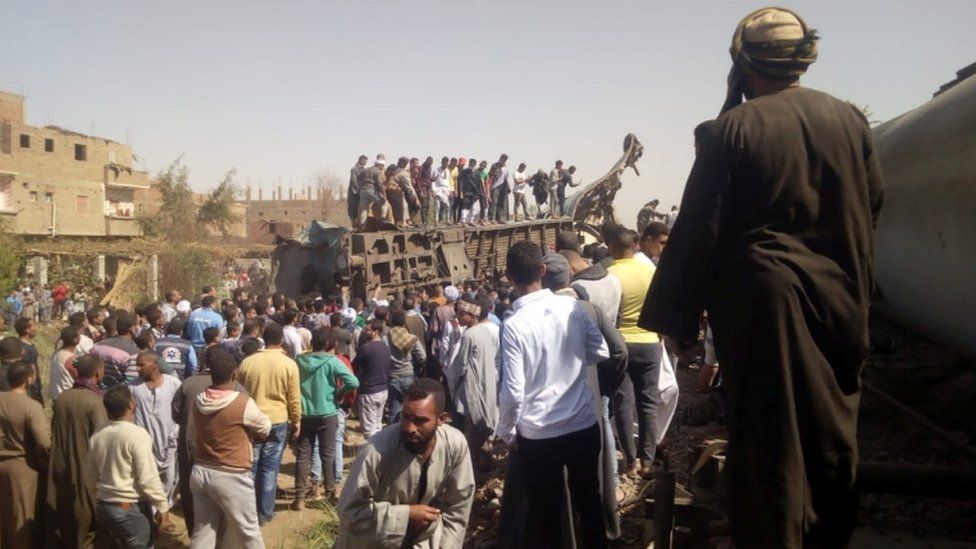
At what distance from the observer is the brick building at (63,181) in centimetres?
3731

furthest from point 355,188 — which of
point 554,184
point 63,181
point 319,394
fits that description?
point 63,181

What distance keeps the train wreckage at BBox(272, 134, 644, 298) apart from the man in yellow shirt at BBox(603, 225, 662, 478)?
1020cm

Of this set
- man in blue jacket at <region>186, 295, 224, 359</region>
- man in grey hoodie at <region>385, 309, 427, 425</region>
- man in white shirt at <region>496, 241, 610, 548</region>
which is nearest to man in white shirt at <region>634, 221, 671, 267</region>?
man in white shirt at <region>496, 241, 610, 548</region>

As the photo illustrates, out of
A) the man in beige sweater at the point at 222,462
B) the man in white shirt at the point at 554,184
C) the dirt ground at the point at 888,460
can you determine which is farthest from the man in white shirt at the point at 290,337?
the man in white shirt at the point at 554,184

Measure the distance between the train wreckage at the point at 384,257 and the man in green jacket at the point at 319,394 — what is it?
315 inches

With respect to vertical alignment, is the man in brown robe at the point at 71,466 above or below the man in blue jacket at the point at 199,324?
below

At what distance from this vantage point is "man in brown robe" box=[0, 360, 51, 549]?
5387 mm

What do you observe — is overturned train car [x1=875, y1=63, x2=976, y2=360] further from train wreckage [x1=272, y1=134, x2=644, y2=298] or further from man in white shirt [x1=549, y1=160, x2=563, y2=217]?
man in white shirt [x1=549, y1=160, x2=563, y2=217]

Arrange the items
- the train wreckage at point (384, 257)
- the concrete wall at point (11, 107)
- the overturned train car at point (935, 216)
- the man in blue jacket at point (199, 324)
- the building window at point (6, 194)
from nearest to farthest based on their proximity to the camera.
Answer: the overturned train car at point (935, 216) < the man in blue jacket at point (199, 324) < the train wreckage at point (384, 257) < the building window at point (6, 194) < the concrete wall at point (11, 107)

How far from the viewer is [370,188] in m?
15.9

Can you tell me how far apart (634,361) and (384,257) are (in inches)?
427

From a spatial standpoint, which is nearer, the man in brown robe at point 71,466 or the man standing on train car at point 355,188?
the man in brown robe at point 71,466

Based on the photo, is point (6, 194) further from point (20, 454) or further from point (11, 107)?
point (20, 454)

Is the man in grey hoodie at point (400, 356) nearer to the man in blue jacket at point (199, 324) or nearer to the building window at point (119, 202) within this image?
the man in blue jacket at point (199, 324)
